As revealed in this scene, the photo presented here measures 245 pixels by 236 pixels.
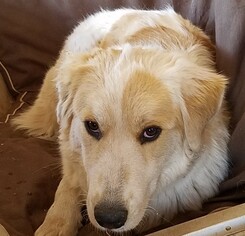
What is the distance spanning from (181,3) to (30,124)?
30.3 inches

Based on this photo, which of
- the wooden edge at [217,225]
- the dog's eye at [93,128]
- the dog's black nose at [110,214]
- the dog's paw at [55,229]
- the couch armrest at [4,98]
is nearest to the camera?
the wooden edge at [217,225]

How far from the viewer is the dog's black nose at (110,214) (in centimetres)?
131

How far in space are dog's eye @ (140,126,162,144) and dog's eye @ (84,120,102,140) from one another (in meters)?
0.12

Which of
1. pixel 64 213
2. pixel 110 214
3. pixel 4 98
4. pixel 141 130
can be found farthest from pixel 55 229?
pixel 4 98

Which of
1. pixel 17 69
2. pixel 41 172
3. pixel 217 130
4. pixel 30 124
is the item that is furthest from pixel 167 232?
pixel 17 69

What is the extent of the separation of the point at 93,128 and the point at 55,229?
1.14 feet

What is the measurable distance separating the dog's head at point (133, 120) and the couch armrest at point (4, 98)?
0.85 meters

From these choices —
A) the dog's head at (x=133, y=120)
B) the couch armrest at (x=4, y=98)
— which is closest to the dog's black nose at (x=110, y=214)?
the dog's head at (x=133, y=120)

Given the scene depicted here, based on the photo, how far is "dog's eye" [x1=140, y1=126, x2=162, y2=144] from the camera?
1382mm

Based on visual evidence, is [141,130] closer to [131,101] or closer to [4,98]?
[131,101]

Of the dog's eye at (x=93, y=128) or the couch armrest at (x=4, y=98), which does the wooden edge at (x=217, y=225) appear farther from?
the couch armrest at (x=4, y=98)

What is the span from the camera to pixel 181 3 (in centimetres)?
212

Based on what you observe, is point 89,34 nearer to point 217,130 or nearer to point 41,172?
point 41,172

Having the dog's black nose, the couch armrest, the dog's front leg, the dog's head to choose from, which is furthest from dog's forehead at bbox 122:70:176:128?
the couch armrest
